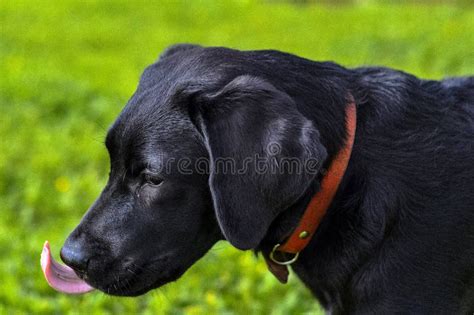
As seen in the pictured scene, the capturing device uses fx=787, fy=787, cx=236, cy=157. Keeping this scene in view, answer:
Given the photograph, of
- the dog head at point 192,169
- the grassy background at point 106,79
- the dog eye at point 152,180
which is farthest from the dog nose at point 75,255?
the grassy background at point 106,79

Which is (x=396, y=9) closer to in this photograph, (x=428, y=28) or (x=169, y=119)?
(x=428, y=28)

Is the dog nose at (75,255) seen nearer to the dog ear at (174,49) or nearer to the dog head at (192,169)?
the dog head at (192,169)

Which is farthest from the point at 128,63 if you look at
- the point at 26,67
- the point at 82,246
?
the point at 82,246

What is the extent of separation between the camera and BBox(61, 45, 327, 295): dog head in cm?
262

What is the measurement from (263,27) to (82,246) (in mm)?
10990

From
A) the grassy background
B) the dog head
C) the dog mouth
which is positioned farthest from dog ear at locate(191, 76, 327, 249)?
the grassy background

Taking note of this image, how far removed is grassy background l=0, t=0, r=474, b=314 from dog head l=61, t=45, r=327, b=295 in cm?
80

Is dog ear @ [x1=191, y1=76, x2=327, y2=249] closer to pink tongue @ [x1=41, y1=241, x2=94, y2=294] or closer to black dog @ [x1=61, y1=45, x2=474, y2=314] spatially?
black dog @ [x1=61, y1=45, x2=474, y2=314]

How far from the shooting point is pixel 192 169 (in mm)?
2818

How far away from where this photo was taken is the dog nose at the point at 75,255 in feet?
9.60

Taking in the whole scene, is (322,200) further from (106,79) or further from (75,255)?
(106,79)

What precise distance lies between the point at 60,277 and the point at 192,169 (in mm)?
791

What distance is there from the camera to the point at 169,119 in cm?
287

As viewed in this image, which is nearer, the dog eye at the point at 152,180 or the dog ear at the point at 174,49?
the dog eye at the point at 152,180
